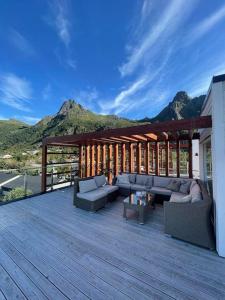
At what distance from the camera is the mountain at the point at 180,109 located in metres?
18.0

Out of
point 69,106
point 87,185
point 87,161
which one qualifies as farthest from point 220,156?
point 69,106

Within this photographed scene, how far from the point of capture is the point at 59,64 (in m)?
8.87

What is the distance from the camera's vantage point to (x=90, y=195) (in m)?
4.12

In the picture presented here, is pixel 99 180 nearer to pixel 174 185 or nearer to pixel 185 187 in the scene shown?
pixel 174 185

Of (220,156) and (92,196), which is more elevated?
(220,156)

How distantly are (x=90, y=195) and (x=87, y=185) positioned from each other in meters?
0.49

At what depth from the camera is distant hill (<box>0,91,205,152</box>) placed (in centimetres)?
2144

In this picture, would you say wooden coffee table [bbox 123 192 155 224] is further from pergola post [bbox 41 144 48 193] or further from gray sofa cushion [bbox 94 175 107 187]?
pergola post [bbox 41 144 48 193]

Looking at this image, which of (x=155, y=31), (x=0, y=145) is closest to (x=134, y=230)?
(x=155, y=31)

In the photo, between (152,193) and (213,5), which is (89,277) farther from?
(213,5)

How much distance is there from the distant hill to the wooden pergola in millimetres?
11716

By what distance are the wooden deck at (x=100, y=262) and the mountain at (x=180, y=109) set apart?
15860 millimetres

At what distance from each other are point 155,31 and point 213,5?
1.95 meters

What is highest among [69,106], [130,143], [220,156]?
[69,106]
